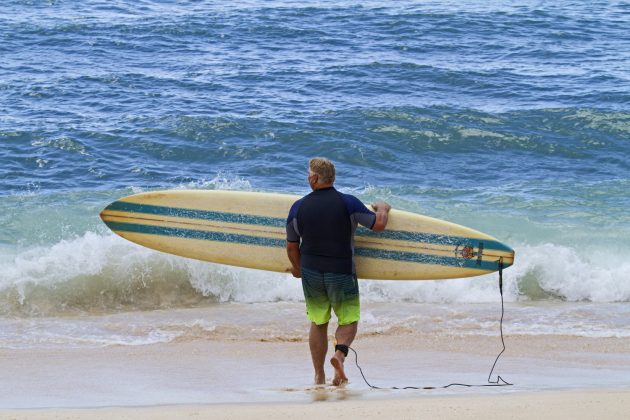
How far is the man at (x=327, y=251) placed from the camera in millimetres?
5363

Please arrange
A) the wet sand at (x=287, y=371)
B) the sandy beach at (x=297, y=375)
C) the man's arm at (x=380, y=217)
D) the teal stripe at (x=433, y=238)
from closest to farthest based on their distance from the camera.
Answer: the sandy beach at (x=297, y=375)
the wet sand at (x=287, y=371)
the man's arm at (x=380, y=217)
the teal stripe at (x=433, y=238)

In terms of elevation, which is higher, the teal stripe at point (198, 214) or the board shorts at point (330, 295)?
the teal stripe at point (198, 214)

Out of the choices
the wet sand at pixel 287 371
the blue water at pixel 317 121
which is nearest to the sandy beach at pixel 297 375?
the wet sand at pixel 287 371

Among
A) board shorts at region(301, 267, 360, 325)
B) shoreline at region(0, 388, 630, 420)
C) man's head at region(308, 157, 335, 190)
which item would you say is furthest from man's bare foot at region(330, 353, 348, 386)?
man's head at region(308, 157, 335, 190)

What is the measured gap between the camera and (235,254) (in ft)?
21.5

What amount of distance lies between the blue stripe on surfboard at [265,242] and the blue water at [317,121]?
170cm

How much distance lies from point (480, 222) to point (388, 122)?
3939mm

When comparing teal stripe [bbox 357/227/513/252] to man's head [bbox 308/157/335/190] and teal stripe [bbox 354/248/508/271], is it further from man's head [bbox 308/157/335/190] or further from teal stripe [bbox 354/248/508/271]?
man's head [bbox 308/157/335/190]

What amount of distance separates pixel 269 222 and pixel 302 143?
6.76 meters

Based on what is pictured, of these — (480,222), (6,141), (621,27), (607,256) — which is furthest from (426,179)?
(621,27)

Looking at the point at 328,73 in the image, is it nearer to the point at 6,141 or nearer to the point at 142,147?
the point at 142,147

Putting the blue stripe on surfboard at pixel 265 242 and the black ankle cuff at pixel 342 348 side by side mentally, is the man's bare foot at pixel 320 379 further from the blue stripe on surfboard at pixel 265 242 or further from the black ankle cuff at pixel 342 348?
the blue stripe on surfboard at pixel 265 242

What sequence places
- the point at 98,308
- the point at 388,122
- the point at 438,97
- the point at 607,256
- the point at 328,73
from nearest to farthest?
1. the point at 98,308
2. the point at 607,256
3. the point at 388,122
4. the point at 438,97
5. the point at 328,73

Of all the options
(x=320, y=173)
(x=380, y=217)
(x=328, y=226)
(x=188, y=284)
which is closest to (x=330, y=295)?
(x=328, y=226)
